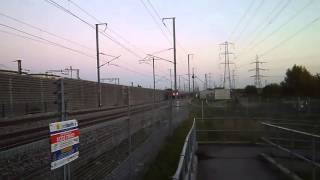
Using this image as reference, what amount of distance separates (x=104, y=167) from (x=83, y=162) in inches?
32.7

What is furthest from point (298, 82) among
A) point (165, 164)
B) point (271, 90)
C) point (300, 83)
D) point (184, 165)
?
point (184, 165)

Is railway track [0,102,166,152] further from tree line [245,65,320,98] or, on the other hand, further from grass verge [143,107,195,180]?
tree line [245,65,320,98]

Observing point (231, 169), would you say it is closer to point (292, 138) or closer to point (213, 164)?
point (213, 164)

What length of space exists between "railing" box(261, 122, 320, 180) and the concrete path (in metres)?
0.72

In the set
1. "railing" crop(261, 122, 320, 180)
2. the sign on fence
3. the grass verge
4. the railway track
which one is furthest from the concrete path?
the sign on fence

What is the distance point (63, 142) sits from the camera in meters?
5.48

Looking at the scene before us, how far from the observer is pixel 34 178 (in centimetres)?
555

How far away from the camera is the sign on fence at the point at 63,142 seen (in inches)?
202

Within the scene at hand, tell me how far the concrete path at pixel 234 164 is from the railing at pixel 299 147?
717 mm

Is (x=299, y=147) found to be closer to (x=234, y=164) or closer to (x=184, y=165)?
(x=234, y=164)

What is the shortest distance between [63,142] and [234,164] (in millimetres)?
11580

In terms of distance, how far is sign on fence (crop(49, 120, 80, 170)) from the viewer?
5137 millimetres

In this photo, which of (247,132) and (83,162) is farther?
(247,132)

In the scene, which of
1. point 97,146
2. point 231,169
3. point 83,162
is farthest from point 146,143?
point 83,162
